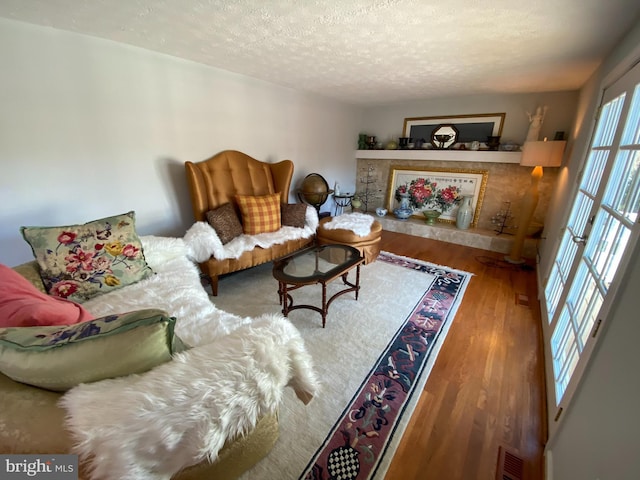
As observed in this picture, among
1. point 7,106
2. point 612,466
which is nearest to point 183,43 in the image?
point 7,106

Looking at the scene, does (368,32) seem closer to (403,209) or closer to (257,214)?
(257,214)

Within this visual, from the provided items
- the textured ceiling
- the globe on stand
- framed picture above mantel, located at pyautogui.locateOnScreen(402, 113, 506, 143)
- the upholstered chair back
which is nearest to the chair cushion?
the textured ceiling

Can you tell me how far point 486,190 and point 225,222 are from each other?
150 inches

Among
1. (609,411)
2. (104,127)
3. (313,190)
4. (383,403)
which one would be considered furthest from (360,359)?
(104,127)

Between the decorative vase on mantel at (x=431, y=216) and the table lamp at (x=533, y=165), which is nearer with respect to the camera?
the table lamp at (x=533, y=165)

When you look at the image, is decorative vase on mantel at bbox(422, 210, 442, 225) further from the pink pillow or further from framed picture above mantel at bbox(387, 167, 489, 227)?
the pink pillow

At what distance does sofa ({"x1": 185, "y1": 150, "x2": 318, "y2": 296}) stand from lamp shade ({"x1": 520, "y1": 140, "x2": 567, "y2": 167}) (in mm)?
2616

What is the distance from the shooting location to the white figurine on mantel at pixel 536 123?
324 centimetres

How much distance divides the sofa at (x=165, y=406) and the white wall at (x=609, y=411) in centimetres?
89

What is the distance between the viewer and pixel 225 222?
2689 millimetres

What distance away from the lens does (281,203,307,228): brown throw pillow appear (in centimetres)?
314

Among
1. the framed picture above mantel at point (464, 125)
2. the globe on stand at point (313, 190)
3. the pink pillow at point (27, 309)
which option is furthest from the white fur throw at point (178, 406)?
the framed picture above mantel at point (464, 125)

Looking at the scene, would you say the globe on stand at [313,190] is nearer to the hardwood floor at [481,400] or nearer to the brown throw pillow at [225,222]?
the brown throw pillow at [225,222]

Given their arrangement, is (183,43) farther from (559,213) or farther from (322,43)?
(559,213)
